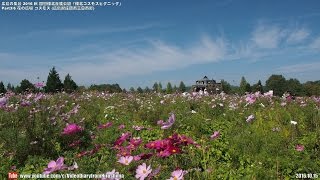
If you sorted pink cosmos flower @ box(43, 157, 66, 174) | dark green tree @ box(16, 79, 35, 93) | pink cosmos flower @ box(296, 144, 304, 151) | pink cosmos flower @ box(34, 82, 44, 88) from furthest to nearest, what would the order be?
dark green tree @ box(16, 79, 35, 93)
pink cosmos flower @ box(34, 82, 44, 88)
pink cosmos flower @ box(296, 144, 304, 151)
pink cosmos flower @ box(43, 157, 66, 174)

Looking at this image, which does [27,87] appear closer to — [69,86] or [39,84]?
[39,84]

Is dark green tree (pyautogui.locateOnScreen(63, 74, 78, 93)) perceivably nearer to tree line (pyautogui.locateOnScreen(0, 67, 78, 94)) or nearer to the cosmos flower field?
tree line (pyautogui.locateOnScreen(0, 67, 78, 94))

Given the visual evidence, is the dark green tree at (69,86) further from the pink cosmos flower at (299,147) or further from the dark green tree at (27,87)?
the pink cosmos flower at (299,147)

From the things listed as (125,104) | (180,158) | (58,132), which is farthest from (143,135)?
(125,104)

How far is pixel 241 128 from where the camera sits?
657 cm

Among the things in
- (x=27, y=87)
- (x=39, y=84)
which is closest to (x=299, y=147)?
(x=39, y=84)

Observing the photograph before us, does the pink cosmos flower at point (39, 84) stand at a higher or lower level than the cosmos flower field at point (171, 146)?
higher

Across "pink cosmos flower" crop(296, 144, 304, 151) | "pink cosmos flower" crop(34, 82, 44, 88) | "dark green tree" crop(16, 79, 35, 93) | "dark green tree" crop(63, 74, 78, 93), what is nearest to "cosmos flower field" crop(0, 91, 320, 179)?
"pink cosmos flower" crop(296, 144, 304, 151)

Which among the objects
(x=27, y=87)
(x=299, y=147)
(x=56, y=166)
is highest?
(x=27, y=87)

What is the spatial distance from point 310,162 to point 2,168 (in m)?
3.45

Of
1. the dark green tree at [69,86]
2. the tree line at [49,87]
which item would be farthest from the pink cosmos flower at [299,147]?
the dark green tree at [69,86]

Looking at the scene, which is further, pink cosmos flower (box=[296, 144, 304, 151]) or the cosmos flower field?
pink cosmos flower (box=[296, 144, 304, 151])

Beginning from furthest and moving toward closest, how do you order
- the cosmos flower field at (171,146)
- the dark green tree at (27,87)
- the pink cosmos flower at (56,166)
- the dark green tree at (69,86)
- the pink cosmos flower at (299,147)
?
the dark green tree at (69,86)
the dark green tree at (27,87)
the pink cosmos flower at (299,147)
the cosmos flower field at (171,146)
the pink cosmos flower at (56,166)

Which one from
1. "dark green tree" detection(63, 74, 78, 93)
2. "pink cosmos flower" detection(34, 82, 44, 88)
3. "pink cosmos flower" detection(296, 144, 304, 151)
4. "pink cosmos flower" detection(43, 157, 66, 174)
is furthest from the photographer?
"dark green tree" detection(63, 74, 78, 93)
